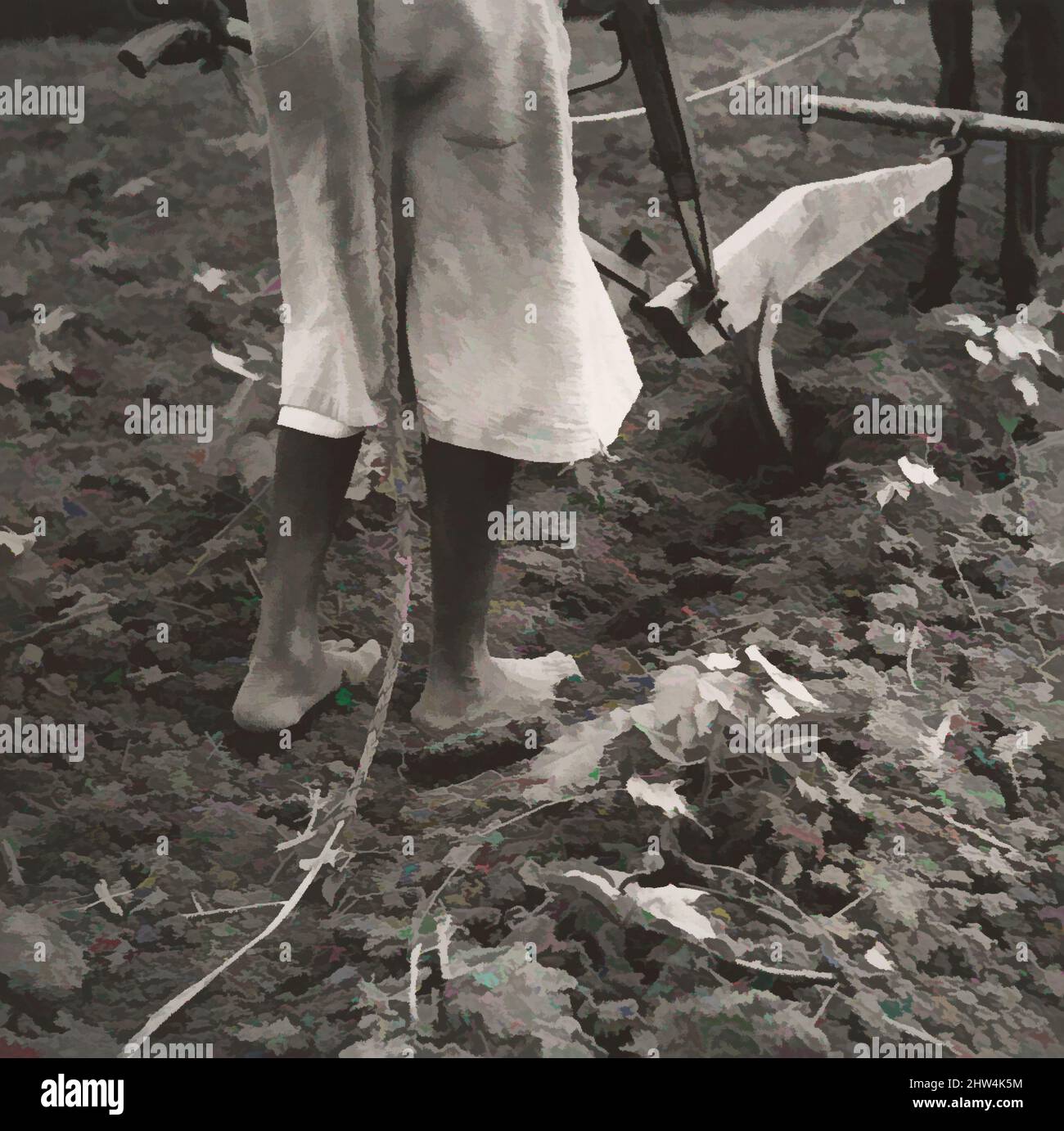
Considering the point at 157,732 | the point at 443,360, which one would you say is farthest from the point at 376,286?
the point at 157,732

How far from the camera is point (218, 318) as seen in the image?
1.34 meters

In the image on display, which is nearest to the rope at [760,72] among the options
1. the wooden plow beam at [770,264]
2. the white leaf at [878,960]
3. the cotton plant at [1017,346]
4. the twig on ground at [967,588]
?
the wooden plow beam at [770,264]

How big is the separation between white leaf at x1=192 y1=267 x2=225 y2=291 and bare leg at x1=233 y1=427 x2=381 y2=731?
7.9 inches

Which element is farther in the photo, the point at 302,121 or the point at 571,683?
the point at 571,683

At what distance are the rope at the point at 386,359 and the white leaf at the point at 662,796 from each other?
12.9 inches

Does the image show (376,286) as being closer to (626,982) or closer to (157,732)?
(157,732)

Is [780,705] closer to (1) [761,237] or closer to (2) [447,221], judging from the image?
(1) [761,237]

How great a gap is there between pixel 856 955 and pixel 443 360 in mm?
865

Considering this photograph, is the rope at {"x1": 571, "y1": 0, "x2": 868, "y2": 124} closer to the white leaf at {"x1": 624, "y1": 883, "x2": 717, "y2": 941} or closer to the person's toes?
the person's toes

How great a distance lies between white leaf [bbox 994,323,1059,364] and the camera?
1.43m

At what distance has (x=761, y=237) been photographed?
139cm

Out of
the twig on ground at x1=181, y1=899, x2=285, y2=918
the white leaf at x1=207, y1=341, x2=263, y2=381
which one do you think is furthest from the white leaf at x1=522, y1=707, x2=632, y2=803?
the white leaf at x1=207, y1=341, x2=263, y2=381

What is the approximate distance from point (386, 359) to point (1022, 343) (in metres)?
0.84

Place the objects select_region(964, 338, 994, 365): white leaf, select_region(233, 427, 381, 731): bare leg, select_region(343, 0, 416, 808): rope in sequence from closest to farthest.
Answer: select_region(343, 0, 416, 808): rope
select_region(233, 427, 381, 731): bare leg
select_region(964, 338, 994, 365): white leaf
